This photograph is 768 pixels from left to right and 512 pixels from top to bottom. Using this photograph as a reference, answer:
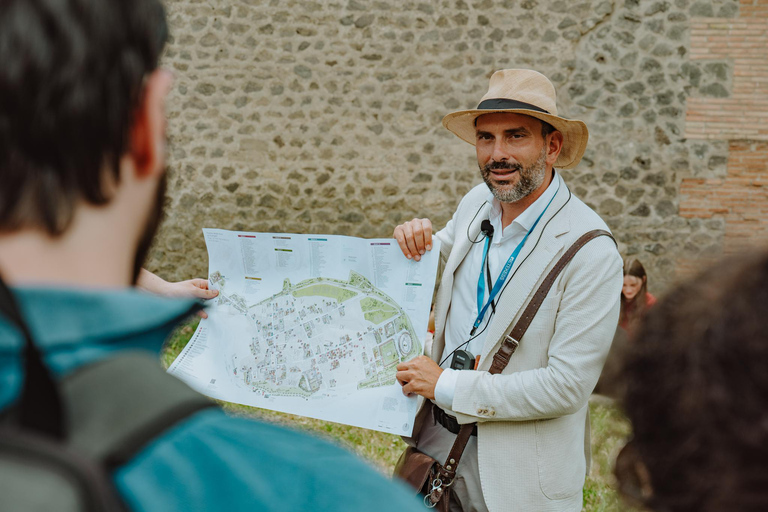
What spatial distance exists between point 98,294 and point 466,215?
206 cm

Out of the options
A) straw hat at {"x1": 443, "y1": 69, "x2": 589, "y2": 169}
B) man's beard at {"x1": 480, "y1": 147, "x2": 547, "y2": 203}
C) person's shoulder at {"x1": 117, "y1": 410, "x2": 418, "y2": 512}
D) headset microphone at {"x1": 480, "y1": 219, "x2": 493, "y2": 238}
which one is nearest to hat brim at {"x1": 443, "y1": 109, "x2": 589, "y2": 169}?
straw hat at {"x1": 443, "y1": 69, "x2": 589, "y2": 169}

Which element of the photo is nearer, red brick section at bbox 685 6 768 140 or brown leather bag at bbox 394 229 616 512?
brown leather bag at bbox 394 229 616 512

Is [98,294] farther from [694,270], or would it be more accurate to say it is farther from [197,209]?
[197,209]

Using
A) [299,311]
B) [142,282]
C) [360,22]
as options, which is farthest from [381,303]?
[360,22]

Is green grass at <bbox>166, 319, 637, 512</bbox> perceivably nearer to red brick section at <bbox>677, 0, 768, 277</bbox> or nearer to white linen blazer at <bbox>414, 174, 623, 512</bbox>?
white linen blazer at <bbox>414, 174, 623, 512</bbox>

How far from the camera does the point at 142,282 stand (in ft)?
7.65

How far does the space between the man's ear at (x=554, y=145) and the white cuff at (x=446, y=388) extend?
3.14 ft

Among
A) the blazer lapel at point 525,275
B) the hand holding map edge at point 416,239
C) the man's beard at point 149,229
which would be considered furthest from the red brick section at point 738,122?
the man's beard at point 149,229

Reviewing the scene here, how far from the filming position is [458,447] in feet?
6.93

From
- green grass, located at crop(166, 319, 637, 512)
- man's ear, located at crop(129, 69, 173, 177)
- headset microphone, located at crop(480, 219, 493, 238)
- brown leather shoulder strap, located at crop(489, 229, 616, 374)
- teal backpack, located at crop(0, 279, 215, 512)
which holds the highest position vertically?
man's ear, located at crop(129, 69, 173, 177)

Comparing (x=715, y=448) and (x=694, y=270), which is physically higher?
(x=694, y=270)

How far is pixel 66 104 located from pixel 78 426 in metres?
0.31

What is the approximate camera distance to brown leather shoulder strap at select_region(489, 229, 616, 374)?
207cm

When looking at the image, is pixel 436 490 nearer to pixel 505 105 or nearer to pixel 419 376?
pixel 419 376
